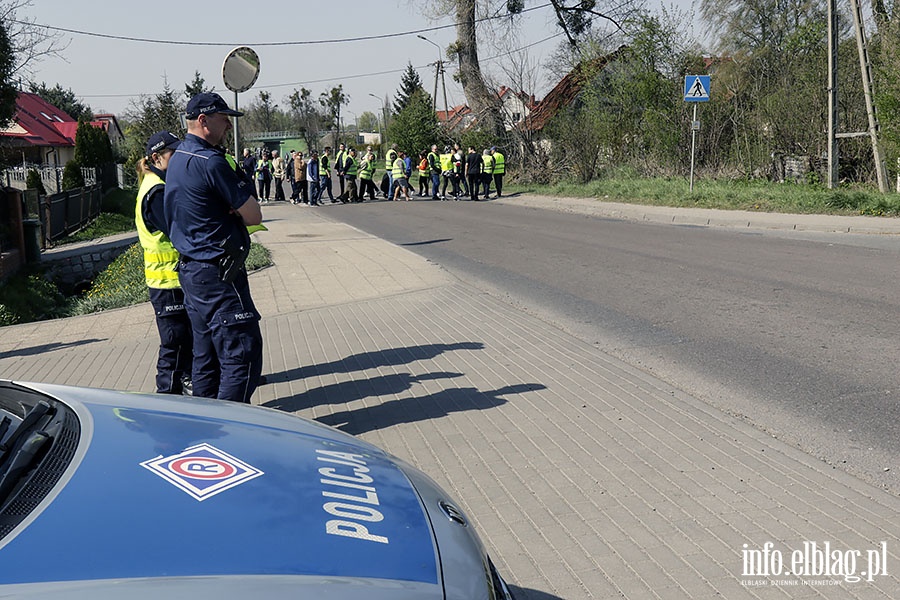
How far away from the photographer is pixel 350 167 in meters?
27.8

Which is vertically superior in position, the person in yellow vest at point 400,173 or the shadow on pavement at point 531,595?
the person in yellow vest at point 400,173

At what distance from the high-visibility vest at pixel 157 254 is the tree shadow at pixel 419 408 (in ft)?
4.55

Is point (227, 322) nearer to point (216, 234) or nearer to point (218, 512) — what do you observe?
point (216, 234)

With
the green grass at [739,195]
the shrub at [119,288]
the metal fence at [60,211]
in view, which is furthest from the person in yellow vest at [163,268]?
the green grass at [739,195]

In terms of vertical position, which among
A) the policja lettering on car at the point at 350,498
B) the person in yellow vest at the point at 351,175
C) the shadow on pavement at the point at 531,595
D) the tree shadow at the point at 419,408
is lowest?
the shadow on pavement at the point at 531,595

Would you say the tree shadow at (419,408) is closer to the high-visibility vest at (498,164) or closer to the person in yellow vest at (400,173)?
the high-visibility vest at (498,164)

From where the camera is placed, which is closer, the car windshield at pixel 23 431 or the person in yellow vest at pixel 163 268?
the car windshield at pixel 23 431

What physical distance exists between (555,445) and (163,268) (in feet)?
9.31

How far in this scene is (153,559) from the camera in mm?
1852

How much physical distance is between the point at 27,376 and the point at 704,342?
5634 millimetres

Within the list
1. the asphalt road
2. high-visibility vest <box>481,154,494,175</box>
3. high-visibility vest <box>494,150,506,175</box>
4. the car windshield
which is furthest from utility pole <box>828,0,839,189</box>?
the car windshield

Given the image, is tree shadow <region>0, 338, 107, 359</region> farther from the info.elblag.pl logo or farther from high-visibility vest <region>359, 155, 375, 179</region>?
high-visibility vest <region>359, 155, 375, 179</region>

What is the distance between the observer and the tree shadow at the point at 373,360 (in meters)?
6.66

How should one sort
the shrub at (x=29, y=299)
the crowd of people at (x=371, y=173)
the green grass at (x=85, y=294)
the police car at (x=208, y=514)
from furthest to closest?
the crowd of people at (x=371, y=173)
the shrub at (x=29, y=299)
the green grass at (x=85, y=294)
the police car at (x=208, y=514)
